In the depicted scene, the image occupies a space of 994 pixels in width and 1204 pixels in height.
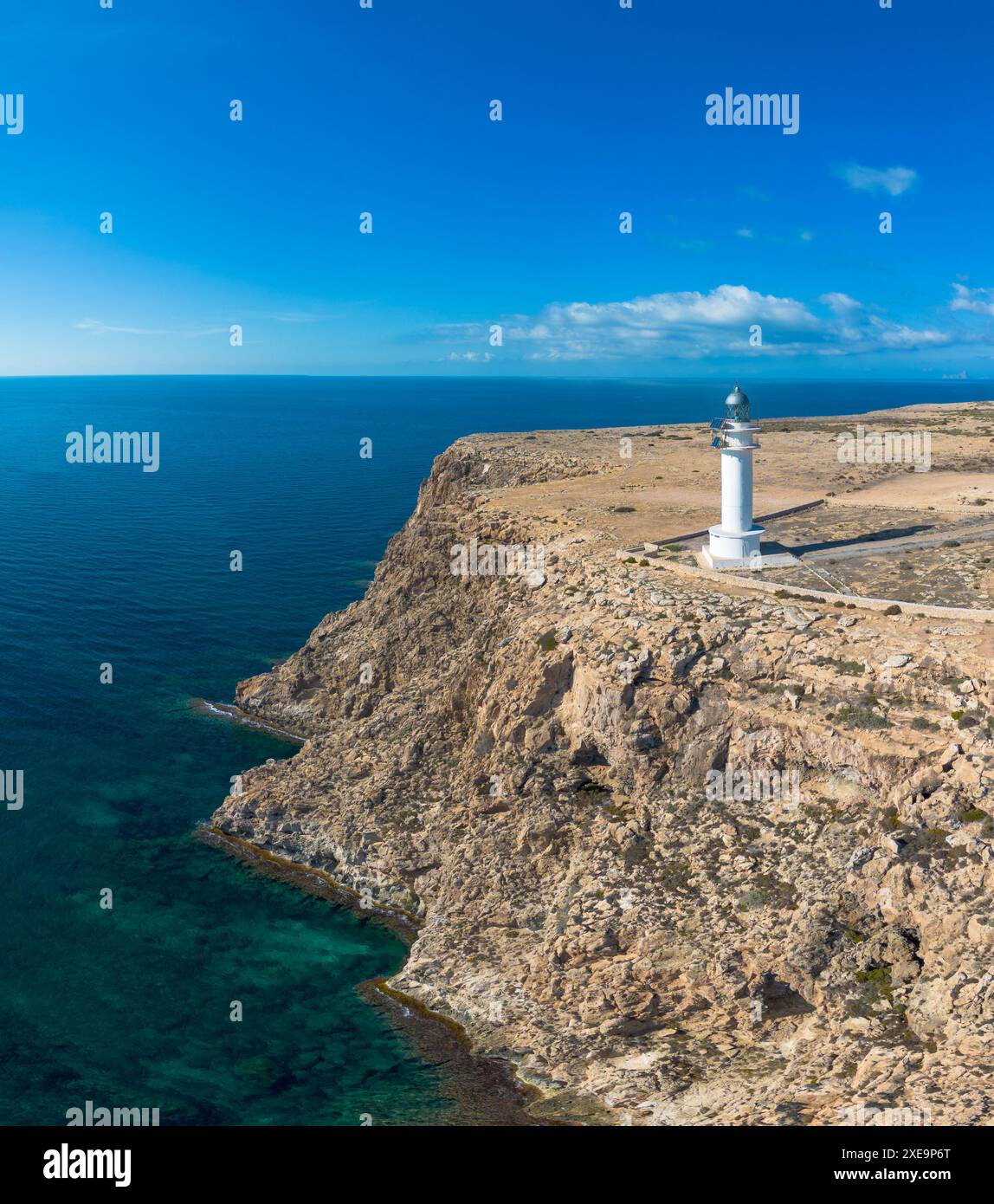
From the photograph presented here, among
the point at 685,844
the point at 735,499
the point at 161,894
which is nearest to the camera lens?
the point at 685,844

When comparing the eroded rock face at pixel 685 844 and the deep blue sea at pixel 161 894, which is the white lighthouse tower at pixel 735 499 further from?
the deep blue sea at pixel 161 894

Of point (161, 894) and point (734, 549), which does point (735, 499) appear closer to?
point (734, 549)

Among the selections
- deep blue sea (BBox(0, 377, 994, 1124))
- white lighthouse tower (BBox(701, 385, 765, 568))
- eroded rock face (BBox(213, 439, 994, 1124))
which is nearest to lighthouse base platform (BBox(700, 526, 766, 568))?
white lighthouse tower (BBox(701, 385, 765, 568))

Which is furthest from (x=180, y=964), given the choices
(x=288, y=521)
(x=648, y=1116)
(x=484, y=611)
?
(x=288, y=521)

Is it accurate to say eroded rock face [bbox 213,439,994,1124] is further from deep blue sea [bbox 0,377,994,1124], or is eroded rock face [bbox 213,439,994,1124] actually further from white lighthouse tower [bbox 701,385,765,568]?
deep blue sea [bbox 0,377,994,1124]

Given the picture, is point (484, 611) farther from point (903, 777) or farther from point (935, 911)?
point (935, 911)

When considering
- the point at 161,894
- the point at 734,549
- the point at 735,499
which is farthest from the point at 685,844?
the point at 161,894

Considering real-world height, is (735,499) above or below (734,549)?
above
